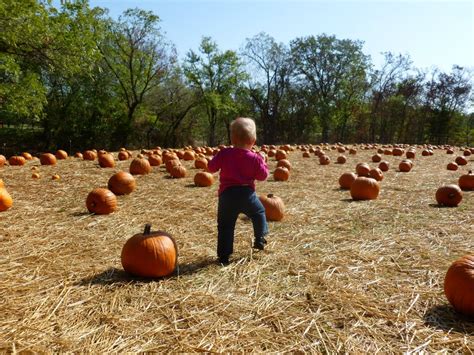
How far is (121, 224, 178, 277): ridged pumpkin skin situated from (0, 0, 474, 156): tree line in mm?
11373

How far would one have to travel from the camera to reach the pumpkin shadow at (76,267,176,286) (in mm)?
3379

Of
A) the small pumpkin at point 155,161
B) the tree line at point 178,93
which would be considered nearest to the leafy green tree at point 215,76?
the tree line at point 178,93

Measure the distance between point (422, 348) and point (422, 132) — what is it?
54.4 meters

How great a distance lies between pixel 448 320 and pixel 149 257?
257 cm

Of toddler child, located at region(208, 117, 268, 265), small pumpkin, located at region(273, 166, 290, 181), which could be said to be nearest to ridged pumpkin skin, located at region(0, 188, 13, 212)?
toddler child, located at region(208, 117, 268, 265)

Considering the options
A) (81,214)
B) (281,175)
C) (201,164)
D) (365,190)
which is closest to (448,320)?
(365,190)

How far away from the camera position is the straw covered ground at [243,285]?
8.11 ft

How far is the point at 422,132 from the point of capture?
50.3m

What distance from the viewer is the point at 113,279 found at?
3482mm

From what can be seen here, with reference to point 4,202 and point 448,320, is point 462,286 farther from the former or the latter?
point 4,202

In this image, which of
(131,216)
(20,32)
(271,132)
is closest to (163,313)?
(131,216)

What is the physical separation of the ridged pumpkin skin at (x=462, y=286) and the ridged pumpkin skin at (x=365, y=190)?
433 centimetres

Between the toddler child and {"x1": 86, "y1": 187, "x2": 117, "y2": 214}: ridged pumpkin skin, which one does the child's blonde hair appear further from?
{"x1": 86, "y1": 187, "x2": 117, "y2": 214}: ridged pumpkin skin

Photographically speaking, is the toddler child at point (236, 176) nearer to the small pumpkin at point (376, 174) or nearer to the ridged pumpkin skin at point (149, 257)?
the ridged pumpkin skin at point (149, 257)
